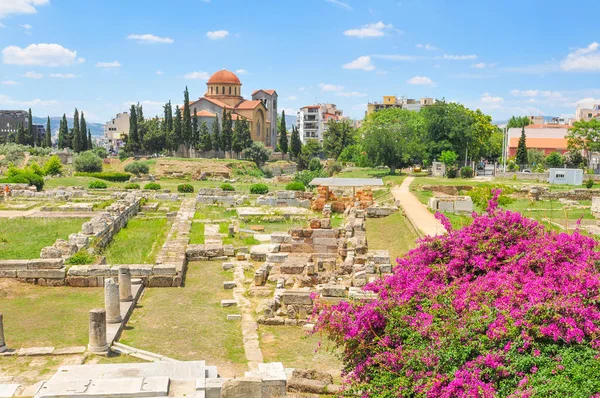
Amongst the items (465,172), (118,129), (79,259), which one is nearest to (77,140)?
(465,172)

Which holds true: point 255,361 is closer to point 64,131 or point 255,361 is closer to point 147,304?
point 147,304

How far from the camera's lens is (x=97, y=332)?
35.6 ft

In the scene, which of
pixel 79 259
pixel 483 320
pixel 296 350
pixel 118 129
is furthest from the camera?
pixel 118 129

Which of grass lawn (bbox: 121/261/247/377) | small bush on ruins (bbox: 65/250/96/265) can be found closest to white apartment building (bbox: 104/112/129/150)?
small bush on ruins (bbox: 65/250/96/265)

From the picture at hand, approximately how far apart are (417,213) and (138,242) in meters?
12.8

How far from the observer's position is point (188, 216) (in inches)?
1182

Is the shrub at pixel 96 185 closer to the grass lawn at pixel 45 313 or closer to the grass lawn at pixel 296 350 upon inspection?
the grass lawn at pixel 45 313

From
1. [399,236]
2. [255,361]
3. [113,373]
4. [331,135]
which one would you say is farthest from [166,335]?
[331,135]

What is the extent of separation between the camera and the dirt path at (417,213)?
75.9ft

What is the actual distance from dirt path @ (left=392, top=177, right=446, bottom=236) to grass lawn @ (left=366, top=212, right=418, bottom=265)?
34 centimetres

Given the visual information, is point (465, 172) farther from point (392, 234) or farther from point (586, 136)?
point (392, 234)

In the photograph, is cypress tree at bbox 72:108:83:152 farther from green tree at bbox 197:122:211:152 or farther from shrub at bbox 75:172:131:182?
shrub at bbox 75:172:131:182

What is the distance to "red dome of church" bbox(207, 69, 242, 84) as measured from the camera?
9572 cm

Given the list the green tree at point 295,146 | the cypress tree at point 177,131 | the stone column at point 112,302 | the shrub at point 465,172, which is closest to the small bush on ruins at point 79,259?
the stone column at point 112,302
